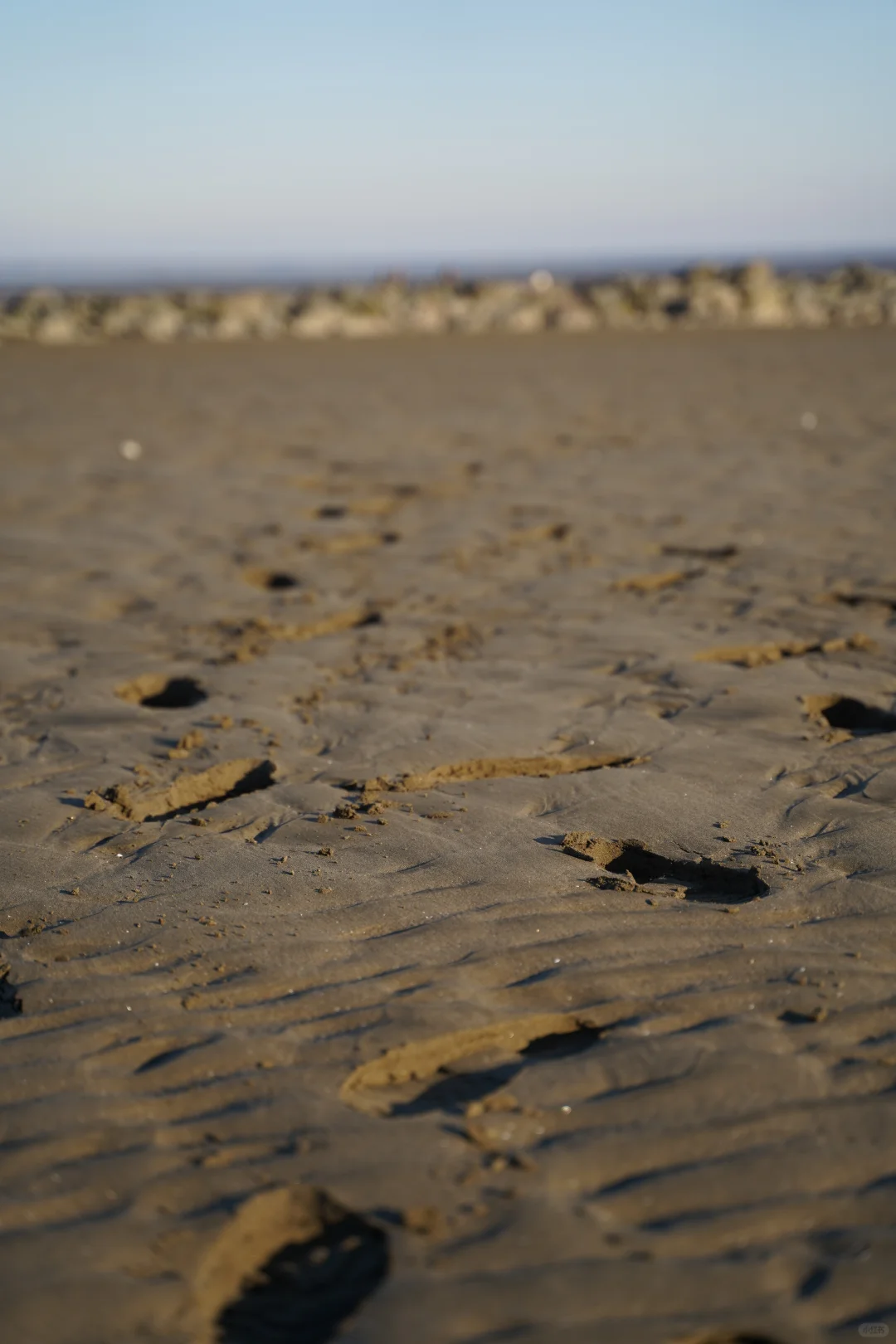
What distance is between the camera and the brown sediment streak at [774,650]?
4.17 m

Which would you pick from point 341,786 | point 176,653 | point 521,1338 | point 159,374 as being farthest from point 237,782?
point 159,374

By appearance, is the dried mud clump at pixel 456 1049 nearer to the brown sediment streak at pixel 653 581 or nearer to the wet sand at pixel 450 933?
the wet sand at pixel 450 933

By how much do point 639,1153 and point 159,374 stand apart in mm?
12691

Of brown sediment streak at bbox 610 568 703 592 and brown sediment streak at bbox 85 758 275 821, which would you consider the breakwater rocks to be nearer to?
brown sediment streak at bbox 610 568 703 592

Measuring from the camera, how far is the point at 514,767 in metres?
3.36

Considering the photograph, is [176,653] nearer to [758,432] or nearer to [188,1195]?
[188,1195]

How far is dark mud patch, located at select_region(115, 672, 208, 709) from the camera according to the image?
394 centimetres

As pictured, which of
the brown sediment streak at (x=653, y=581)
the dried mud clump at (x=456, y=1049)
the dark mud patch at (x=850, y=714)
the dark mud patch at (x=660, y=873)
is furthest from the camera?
the brown sediment streak at (x=653, y=581)

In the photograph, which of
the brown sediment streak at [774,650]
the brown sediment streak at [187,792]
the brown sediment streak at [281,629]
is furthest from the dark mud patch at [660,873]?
the brown sediment streak at [281,629]

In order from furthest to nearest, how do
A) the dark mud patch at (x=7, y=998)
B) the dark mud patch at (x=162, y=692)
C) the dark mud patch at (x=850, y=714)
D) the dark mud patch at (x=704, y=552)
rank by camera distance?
the dark mud patch at (x=704, y=552) < the dark mud patch at (x=162, y=692) < the dark mud patch at (x=850, y=714) < the dark mud patch at (x=7, y=998)

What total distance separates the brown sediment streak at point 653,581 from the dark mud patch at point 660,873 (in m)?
2.26

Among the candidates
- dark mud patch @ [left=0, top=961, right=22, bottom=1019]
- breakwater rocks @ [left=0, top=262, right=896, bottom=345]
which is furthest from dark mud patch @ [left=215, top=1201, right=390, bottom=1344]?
breakwater rocks @ [left=0, top=262, right=896, bottom=345]

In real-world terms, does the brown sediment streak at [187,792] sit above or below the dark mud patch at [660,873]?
above

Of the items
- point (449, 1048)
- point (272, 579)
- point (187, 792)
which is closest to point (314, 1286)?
point (449, 1048)
